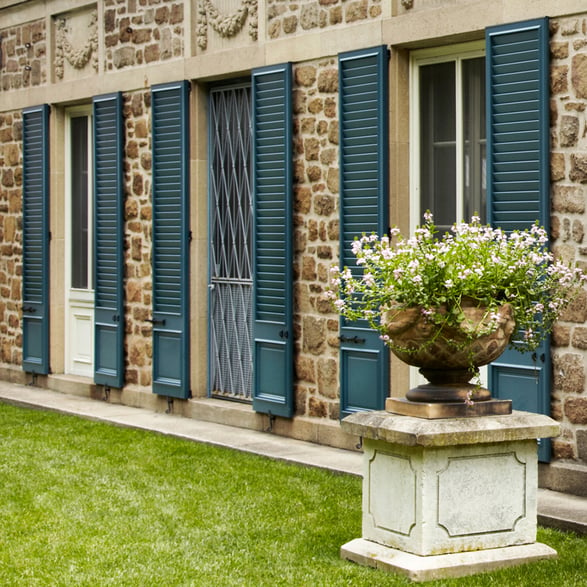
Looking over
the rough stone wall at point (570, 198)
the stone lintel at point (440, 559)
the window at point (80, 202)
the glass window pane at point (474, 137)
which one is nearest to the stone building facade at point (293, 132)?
the rough stone wall at point (570, 198)

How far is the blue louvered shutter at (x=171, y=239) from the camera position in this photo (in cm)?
1209

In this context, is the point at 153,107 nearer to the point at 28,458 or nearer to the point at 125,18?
the point at 125,18

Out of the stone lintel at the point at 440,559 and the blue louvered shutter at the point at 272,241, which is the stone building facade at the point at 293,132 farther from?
the stone lintel at the point at 440,559

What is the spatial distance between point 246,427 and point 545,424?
193 inches

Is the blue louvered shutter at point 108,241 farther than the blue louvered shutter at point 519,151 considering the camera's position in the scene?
Yes

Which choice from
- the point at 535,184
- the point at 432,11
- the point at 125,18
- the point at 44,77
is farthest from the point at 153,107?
the point at 535,184

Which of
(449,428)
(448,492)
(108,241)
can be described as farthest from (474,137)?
(108,241)

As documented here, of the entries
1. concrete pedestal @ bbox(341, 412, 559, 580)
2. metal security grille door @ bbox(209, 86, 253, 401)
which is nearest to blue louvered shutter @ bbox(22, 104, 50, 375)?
metal security grille door @ bbox(209, 86, 253, 401)

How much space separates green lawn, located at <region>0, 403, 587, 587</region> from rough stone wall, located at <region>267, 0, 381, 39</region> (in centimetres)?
334

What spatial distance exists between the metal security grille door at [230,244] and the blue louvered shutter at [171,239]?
243mm

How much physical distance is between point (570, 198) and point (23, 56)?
7995mm

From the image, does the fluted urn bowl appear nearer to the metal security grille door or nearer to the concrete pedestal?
the concrete pedestal

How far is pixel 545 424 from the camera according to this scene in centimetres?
686

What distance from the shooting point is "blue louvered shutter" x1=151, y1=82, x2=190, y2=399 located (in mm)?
12086
